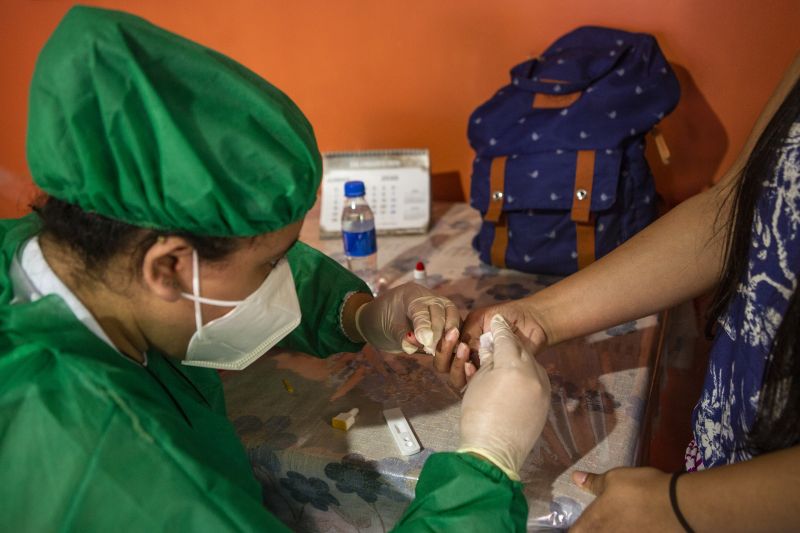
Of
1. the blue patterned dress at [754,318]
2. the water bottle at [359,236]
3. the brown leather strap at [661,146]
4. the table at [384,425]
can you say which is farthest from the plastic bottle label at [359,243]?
Answer: the blue patterned dress at [754,318]

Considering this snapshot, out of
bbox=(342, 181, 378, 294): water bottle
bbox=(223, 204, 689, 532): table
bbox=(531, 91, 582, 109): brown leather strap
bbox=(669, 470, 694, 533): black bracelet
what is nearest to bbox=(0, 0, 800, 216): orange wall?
bbox=(531, 91, 582, 109): brown leather strap

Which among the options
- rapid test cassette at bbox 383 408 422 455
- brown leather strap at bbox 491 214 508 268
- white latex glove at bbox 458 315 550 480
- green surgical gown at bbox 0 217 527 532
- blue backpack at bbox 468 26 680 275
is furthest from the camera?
brown leather strap at bbox 491 214 508 268

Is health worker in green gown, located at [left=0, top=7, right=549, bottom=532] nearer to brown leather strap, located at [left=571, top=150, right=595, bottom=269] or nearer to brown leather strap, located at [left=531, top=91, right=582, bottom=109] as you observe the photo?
brown leather strap, located at [left=571, top=150, right=595, bottom=269]

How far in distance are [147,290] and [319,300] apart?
0.42 meters

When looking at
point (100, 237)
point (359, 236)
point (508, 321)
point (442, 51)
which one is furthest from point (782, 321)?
point (442, 51)

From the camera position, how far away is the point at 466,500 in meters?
0.66

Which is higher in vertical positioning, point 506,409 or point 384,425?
point 506,409

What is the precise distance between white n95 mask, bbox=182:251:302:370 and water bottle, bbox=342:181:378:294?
468mm

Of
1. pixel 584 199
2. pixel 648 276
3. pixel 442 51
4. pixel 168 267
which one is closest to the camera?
pixel 168 267

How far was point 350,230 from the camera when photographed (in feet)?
4.65

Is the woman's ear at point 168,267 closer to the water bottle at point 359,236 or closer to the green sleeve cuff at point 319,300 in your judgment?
the green sleeve cuff at point 319,300

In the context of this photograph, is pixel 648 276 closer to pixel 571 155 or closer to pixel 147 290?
pixel 571 155

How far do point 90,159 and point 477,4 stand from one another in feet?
4.15

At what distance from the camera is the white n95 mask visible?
2.62 feet
